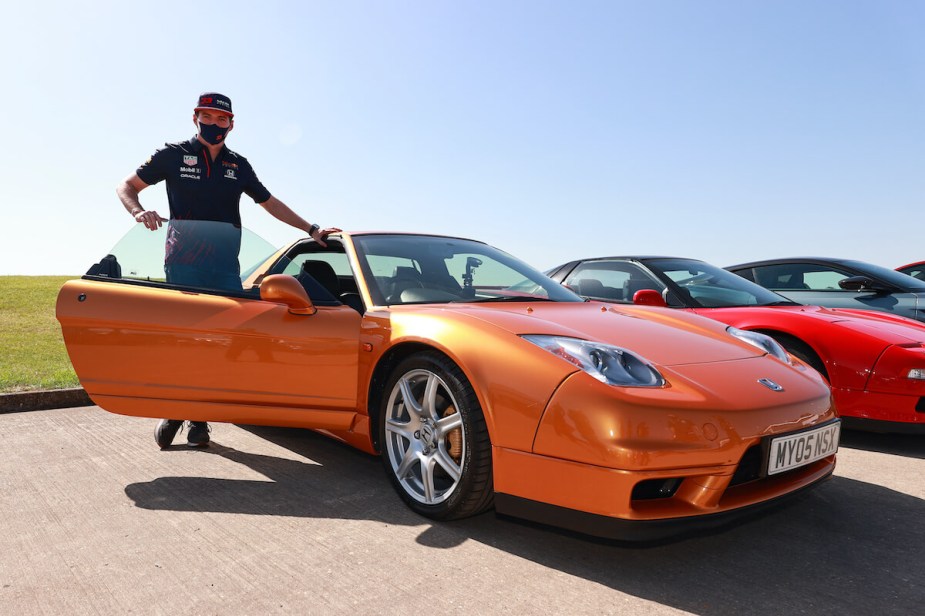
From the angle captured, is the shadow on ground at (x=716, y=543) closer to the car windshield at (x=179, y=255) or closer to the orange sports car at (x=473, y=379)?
the orange sports car at (x=473, y=379)

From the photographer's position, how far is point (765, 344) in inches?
122

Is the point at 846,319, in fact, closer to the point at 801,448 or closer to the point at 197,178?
the point at 801,448

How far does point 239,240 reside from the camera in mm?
3986

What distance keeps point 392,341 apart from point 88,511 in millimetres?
1478

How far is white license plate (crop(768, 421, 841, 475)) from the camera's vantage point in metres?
2.31

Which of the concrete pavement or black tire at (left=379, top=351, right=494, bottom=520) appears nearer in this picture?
the concrete pavement

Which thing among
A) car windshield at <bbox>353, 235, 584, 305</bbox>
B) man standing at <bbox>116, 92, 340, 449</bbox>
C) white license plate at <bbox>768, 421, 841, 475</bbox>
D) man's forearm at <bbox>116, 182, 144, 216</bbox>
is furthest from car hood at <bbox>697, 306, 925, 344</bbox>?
man's forearm at <bbox>116, 182, 144, 216</bbox>

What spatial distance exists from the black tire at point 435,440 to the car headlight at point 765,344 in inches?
56.3

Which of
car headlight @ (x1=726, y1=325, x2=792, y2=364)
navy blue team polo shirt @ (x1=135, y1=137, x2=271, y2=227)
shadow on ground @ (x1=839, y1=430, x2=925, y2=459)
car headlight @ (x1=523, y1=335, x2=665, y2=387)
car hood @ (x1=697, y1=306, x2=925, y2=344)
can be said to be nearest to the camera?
car headlight @ (x1=523, y1=335, x2=665, y2=387)

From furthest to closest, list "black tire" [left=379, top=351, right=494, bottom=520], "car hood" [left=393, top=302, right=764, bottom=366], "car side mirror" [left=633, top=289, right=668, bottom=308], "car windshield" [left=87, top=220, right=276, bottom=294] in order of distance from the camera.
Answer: "car side mirror" [left=633, top=289, right=668, bottom=308]
"car windshield" [left=87, top=220, right=276, bottom=294]
"car hood" [left=393, top=302, right=764, bottom=366]
"black tire" [left=379, top=351, right=494, bottom=520]

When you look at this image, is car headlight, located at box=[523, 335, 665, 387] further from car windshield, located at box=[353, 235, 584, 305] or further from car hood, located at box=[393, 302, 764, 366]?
car windshield, located at box=[353, 235, 584, 305]

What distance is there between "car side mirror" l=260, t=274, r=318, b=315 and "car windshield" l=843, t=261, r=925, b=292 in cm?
512

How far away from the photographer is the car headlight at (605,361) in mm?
2299

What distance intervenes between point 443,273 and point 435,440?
1.14 meters
